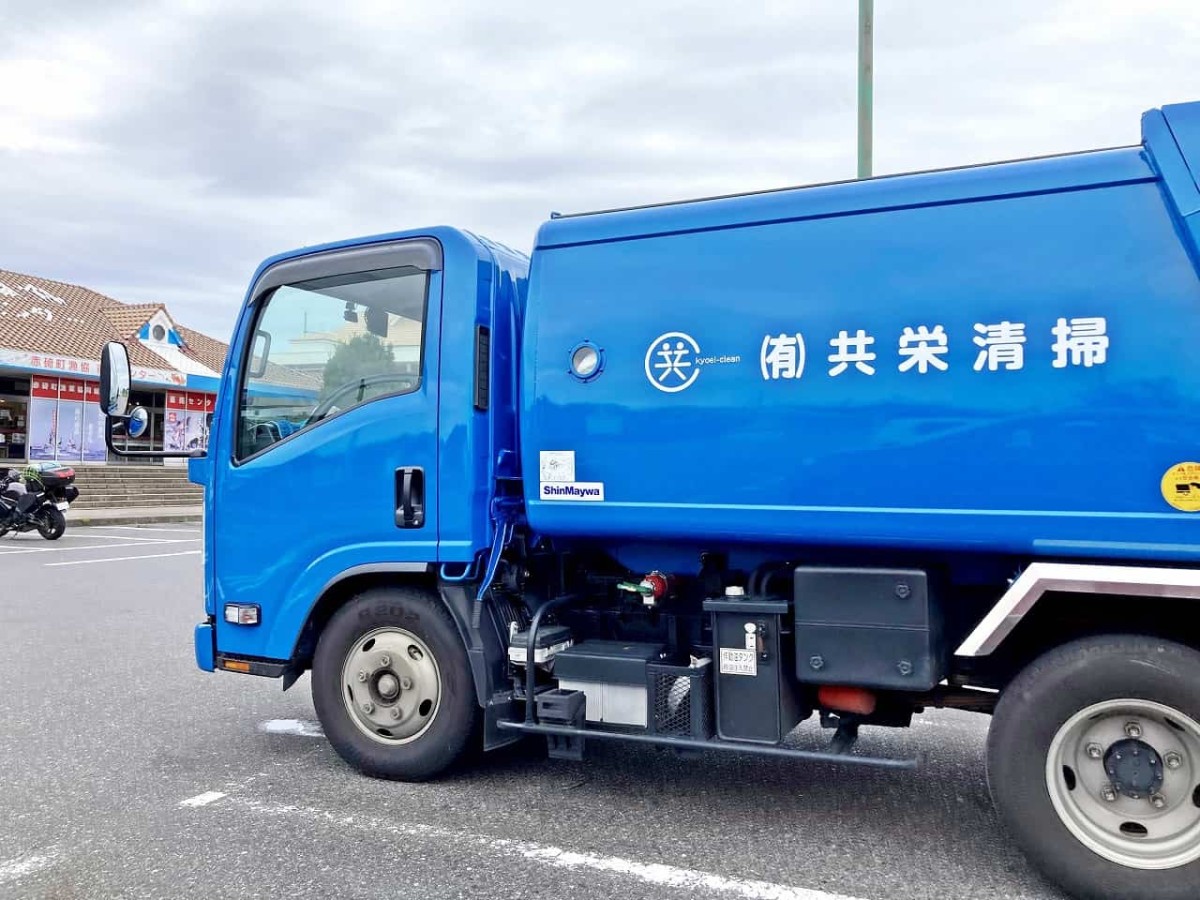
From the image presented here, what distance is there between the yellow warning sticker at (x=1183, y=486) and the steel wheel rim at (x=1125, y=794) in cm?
63

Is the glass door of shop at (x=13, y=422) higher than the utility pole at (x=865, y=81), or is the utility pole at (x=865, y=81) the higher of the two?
the utility pole at (x=865, y=81)

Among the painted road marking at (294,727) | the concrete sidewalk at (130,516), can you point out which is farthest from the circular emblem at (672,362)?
the concrete sidewalk at (130,516)

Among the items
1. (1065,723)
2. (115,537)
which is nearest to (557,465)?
(1065,723)

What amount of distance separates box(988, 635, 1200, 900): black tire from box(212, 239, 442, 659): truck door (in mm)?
2384

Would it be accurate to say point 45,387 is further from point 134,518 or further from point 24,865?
point 24,865

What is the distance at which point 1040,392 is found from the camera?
3.24 meters

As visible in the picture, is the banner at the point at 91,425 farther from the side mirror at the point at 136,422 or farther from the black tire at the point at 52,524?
the side mirror at the point at 136,422

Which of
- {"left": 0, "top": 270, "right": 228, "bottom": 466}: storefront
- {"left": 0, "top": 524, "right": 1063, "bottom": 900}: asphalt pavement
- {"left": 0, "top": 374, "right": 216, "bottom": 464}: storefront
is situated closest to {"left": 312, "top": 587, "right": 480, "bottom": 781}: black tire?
{"left": 0, "top": 524, "right": 1063, "bottom": 900}: asphalt pavement

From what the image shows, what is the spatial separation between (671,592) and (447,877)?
144 cm

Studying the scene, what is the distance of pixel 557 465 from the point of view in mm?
4016

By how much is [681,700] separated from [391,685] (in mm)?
1360

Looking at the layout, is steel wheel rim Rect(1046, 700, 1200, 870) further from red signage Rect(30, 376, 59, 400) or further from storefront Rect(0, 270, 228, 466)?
red signage Rect(30, 376, 59, 400)

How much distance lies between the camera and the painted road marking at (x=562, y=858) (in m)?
3.31

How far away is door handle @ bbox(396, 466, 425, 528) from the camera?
431 centimetres
